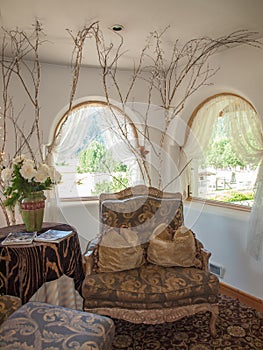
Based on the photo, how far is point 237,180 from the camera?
3533mm

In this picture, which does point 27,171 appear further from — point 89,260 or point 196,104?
point 196,104

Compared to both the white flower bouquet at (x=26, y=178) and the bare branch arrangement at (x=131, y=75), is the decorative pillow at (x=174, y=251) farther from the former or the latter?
the bare branch arrangement at (x=131, y=75)

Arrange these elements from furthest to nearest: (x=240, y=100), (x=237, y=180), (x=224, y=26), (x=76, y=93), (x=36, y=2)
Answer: (x=76, y=93), (x=237, y=180), (x=240, y=100), (x=224, y=26), (x=36, y=2)

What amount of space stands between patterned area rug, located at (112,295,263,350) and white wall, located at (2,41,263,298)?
464 millimetres

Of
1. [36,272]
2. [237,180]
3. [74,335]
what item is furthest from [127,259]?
[237,180]

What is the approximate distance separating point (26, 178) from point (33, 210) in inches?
10.8

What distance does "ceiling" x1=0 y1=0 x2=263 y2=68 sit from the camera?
2.21m

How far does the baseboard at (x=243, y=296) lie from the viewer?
115 inches

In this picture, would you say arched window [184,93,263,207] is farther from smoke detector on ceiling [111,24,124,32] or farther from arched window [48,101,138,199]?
smoke detector on ceiling [111,24,124,32]

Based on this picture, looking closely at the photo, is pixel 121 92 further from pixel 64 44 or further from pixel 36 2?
pixel 36 2

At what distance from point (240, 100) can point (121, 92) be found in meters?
1.52

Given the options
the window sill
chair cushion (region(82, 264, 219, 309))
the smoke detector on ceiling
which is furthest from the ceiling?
chair cushion (region(82, 264, 219, 309))

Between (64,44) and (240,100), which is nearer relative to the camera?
(64,44)

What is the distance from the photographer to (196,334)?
246 centimetres
